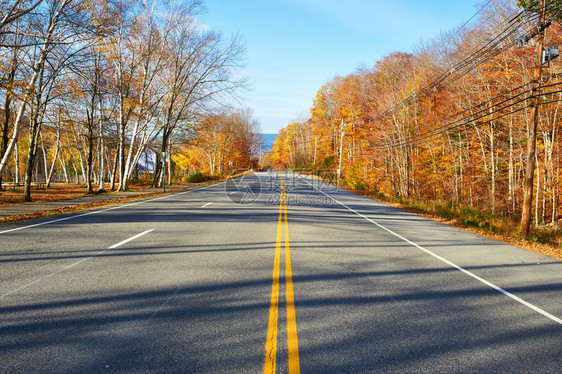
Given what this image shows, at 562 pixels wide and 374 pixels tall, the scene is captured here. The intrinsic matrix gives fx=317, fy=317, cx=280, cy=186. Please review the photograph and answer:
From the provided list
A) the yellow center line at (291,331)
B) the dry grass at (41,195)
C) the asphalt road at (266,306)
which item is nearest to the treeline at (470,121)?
the asphalt road at (266,306)

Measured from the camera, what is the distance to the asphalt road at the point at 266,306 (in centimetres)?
308

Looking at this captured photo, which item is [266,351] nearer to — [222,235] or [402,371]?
[402,371]

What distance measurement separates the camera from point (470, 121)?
13.6 metres

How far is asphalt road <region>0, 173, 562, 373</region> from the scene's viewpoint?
121 inches

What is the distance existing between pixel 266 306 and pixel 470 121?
43.6 ft

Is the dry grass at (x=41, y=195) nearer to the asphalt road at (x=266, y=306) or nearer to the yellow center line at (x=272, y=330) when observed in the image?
the asphalt road at (x=266, y=306)

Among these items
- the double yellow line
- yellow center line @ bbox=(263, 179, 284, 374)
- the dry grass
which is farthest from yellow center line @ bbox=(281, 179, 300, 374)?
the dry grass

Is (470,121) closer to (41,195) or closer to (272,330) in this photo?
(272,330)

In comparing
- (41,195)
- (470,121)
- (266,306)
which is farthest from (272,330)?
(41,195)

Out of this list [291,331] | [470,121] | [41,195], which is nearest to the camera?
[291,331]

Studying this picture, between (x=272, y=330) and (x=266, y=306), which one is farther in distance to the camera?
(x=266, y=306)

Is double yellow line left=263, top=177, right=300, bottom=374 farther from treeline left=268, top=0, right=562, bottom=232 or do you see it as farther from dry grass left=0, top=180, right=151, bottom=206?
dry grass left=0, top=180, right=151, bottom=206

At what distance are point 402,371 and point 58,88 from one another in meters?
20.7

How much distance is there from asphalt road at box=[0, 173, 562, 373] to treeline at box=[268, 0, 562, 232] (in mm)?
6097
